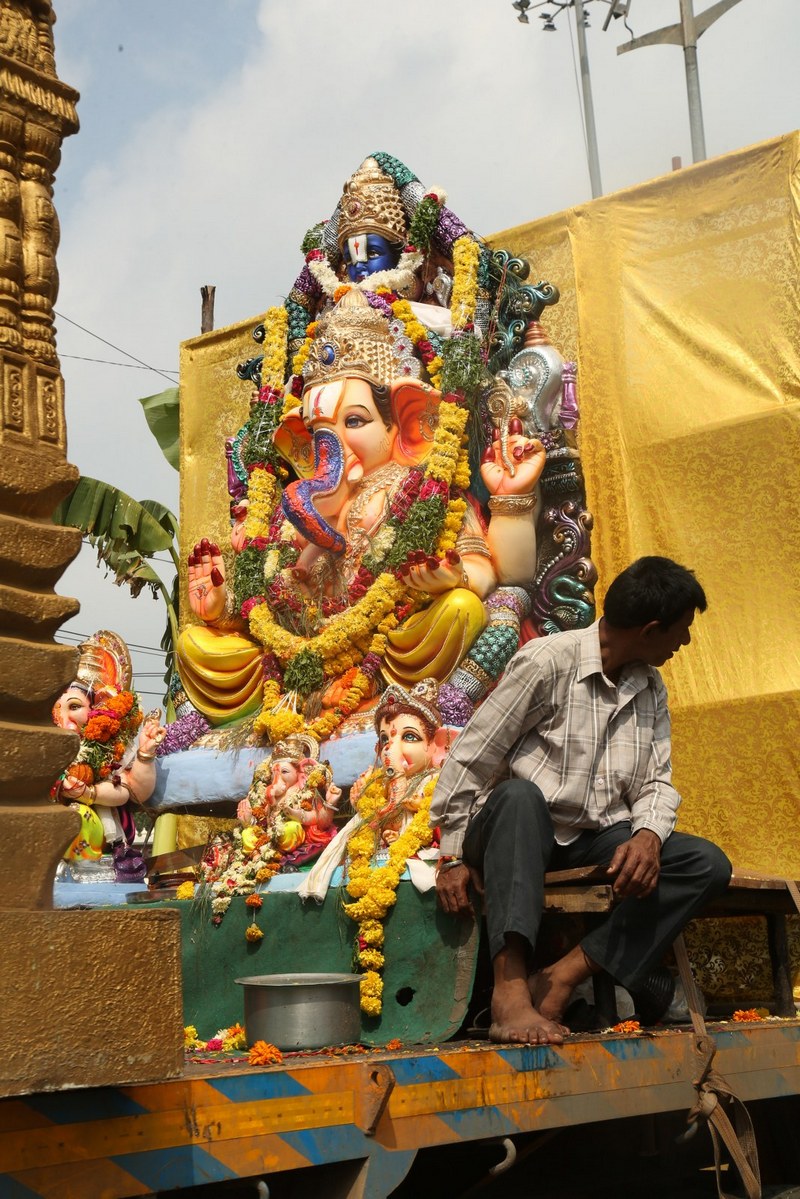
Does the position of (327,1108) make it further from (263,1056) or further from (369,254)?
(369,254)

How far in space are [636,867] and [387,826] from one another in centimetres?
131

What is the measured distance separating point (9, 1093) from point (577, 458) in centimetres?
459

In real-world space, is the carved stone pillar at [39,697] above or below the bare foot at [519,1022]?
above

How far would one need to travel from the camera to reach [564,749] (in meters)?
3.52

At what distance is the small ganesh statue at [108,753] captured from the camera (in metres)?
5.62

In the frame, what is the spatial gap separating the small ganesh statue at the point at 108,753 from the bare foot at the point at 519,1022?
2.68 meters

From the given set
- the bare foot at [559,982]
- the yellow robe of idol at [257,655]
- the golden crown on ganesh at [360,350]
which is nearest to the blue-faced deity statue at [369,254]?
the golden crown on ganesh at [360,350]

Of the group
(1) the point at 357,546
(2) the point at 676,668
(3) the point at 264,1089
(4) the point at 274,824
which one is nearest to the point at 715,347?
(2) the point at 676,668

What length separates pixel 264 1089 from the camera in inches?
92.4

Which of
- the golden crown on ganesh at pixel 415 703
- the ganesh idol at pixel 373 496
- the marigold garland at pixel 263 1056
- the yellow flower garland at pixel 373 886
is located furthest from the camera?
the ganesh idol at pixel 373 496

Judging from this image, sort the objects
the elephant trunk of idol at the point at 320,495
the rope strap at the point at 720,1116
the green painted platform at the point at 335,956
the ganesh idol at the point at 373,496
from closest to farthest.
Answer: the rope strap at the point at 720,1116
the green painted platform at the point at 335,956
the ganesh idol at the point at 373,496
the elephant trunk of idol at the point at 320,495

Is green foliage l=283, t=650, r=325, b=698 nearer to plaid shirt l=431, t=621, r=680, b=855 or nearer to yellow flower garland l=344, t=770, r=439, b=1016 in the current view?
yellow flower garland l=344, t=770, r=439, b=1016

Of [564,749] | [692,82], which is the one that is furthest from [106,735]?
[692,82]

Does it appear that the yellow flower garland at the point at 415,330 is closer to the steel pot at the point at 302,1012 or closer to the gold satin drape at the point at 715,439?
the gold satin drape at the point at 715,439
